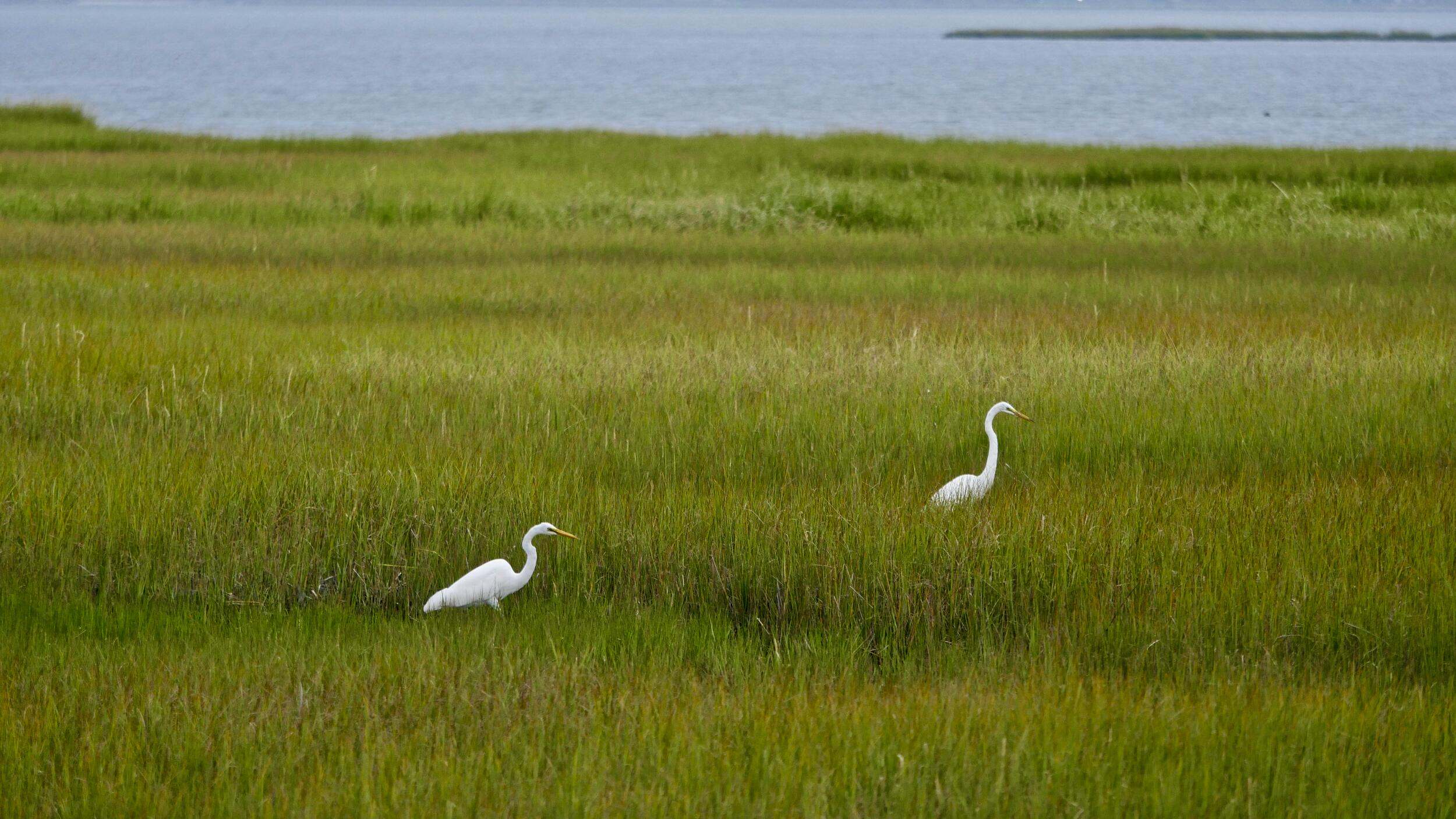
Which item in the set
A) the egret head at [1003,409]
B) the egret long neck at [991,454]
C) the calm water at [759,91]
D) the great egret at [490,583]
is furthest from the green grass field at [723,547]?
the calm water at [759,91]

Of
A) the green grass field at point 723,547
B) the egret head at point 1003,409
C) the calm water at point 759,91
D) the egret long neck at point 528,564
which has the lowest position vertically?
the green grass field at point 723,547

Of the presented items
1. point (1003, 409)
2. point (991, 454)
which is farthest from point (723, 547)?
point (1003, 409)

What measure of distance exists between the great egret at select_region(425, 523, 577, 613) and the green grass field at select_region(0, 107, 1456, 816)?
108 millimetres

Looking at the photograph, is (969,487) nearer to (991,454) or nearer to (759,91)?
(991,454)

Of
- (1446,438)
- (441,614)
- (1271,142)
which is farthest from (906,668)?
(1271,142)

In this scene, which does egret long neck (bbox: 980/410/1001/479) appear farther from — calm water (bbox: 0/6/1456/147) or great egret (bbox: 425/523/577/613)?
calm water (bbox: 0/6/1456/147)

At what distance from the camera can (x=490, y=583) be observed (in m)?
4.67

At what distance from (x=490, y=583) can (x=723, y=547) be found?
1.08 metres

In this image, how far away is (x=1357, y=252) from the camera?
15.8 metres

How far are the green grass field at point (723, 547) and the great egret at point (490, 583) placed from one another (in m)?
0.11

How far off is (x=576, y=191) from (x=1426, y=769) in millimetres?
19007

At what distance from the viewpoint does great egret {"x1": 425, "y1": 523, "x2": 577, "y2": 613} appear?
4660 mm

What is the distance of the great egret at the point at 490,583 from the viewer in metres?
4.66

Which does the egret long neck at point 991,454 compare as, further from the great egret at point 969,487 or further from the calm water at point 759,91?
the calm water at point 759,91
